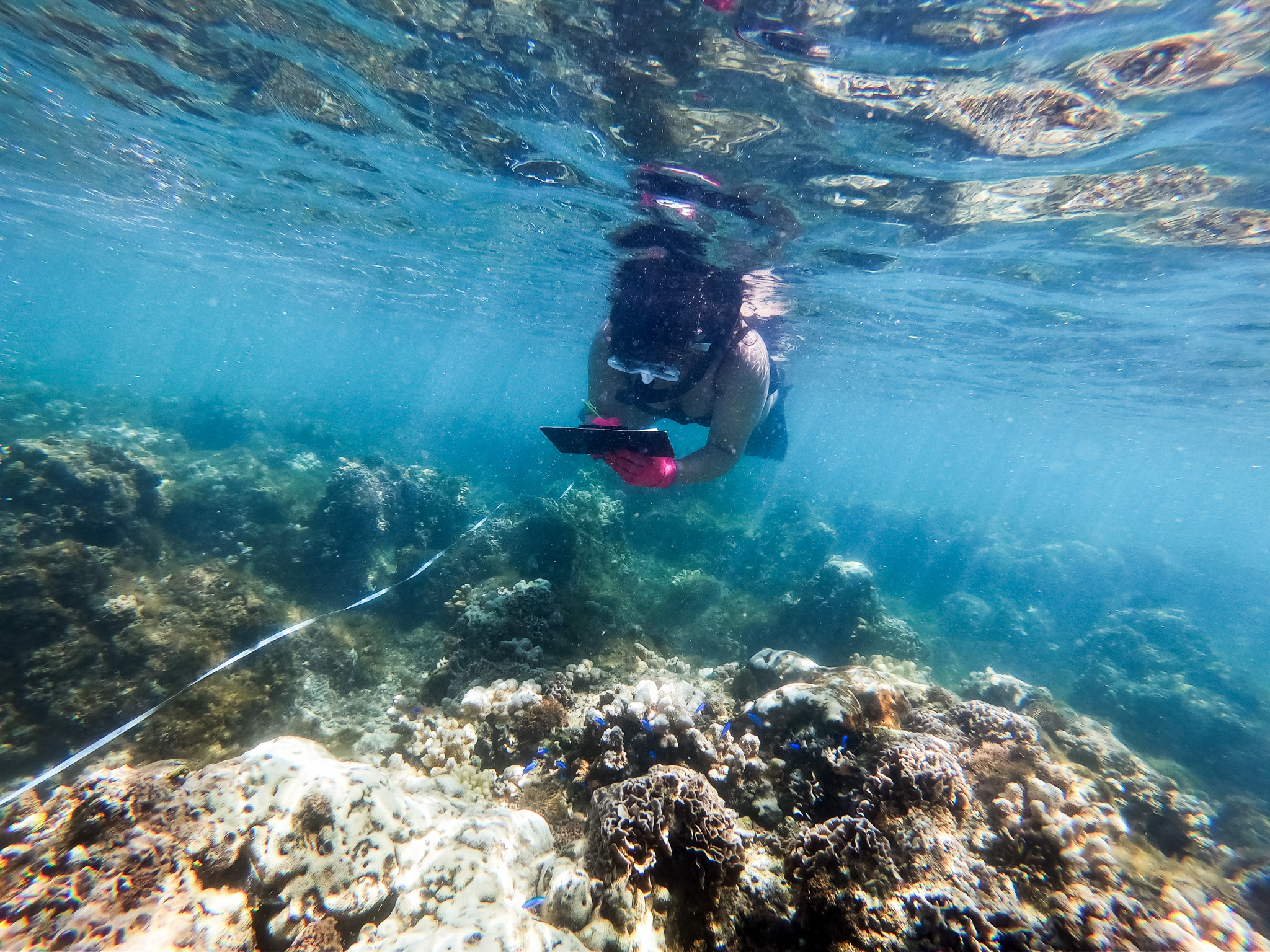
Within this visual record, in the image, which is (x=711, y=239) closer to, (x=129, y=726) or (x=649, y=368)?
(x=649, y=368)

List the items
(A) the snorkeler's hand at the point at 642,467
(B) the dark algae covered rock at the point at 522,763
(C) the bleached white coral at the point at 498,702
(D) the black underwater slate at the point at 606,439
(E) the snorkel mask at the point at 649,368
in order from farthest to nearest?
(E) the snorkel mask at the point at 649,368 < (A) the snorkeler's hand at the point at 642,467 < (D) the black underwater slate at the point at 606,439 < (C) the bleached white coral at the point at 498,702 < (B) the dark algae covered rock at the point at 522,763

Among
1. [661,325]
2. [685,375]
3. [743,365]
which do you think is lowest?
[685,375]

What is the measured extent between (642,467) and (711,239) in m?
7.33

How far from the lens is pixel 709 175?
27.3 feet

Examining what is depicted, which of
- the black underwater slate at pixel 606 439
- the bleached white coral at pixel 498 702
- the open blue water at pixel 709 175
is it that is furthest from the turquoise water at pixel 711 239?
the black underwater slate at pixel 606 439

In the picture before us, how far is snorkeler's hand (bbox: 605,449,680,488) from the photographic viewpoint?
201 inches

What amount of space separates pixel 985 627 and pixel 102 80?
2773cm

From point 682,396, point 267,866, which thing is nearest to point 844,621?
point 682,396

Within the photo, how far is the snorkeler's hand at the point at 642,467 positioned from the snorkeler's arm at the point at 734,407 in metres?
1.07

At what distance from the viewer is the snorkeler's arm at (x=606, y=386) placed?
23.7 feet

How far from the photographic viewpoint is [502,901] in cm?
262

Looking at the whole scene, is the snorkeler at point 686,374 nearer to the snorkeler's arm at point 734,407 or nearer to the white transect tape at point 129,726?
the snorkeler's arm at point 734,407

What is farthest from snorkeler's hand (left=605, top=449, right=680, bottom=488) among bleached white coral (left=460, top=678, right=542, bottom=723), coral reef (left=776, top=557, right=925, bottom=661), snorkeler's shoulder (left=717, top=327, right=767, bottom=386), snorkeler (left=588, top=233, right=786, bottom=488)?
coral reef (left=776, top=557, right=925, bottom=661)

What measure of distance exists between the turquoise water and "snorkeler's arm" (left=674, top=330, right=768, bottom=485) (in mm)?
2830
